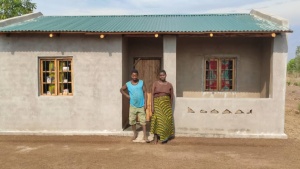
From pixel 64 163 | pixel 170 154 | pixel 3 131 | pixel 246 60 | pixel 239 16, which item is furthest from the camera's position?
pixel 239 16

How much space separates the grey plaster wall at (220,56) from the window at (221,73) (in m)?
0.15

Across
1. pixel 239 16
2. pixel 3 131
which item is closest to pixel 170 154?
pixel 3 131

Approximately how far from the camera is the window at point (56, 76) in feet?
23.9

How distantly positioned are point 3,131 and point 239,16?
9.07m

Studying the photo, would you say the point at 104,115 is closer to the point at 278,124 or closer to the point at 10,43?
the point at 10,43

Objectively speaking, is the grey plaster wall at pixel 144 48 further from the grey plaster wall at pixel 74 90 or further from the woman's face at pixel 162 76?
the woman's face at pixel 162 76

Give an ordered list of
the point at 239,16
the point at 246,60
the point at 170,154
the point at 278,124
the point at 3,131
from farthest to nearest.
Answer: the point at 239,16 → the point at 246,60 → the point at 3,131 → the point at 278,124 → the point at 170,154

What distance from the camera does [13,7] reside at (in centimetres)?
1577

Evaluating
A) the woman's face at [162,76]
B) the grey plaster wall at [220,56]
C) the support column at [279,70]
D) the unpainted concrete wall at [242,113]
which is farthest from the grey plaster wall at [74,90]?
the support column at [279,70]

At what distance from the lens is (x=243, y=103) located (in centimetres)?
689

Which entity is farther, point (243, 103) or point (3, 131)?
point (3, 131)

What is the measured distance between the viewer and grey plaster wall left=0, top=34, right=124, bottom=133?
716 centimetres

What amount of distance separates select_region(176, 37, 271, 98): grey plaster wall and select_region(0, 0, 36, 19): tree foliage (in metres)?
12.4

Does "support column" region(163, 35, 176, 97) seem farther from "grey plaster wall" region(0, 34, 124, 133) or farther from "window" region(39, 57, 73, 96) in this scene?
"window" region(39, 57, 73, 96)
